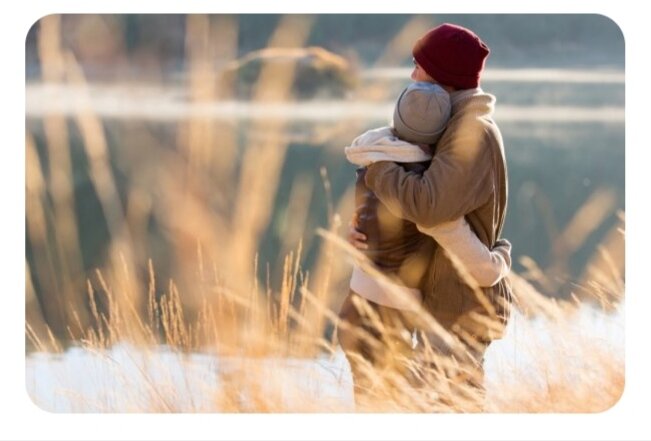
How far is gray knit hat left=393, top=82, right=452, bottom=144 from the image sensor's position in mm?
3582

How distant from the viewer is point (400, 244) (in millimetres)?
3684

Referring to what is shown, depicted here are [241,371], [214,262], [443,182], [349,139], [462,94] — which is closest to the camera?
[443,182]

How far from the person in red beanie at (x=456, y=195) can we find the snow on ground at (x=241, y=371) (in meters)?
0.42

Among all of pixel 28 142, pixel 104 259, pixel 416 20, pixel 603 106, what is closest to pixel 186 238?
pixel 104 259

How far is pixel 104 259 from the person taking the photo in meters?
4.62

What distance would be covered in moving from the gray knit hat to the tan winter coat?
0.04m

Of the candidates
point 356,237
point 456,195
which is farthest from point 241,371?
point 456,195

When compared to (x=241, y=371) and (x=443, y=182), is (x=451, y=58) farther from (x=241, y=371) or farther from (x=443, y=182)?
(x=241, y=371)

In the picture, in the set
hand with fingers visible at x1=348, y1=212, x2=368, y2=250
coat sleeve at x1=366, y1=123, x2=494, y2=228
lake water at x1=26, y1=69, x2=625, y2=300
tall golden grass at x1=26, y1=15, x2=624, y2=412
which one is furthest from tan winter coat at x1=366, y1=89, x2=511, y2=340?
lake water at x1=26, y1=69, x2=625, y2=300

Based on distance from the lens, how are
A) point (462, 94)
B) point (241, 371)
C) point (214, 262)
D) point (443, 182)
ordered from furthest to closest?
1. point (214, 262)
2. point (241, 371)
3. point (462, 94)
4. point (443, 182)

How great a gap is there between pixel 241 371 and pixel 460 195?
1.11 meters

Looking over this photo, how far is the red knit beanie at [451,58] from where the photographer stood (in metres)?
3.65

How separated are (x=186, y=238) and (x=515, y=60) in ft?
4.20

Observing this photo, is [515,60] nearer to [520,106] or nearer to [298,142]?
[520,106]
